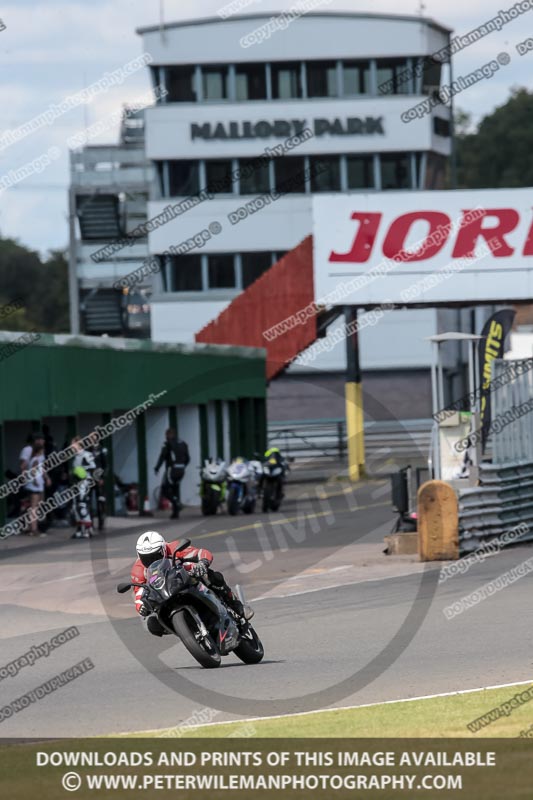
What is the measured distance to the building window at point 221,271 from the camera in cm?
6575

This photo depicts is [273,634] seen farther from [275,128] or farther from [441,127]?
[441,127]

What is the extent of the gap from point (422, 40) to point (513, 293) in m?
26.2

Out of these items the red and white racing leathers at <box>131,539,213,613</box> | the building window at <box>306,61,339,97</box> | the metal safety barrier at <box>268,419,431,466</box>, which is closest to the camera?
the red and white racing leathers at <box>131,539,213,613</box>

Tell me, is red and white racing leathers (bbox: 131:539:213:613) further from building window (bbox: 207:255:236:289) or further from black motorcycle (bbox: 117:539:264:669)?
building window (bbox: 207:255:236:289)

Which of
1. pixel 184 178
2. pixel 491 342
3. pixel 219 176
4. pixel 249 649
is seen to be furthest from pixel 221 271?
pixel 249 649

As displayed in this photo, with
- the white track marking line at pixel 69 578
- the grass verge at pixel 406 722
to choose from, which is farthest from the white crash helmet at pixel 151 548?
the white track marking line at pixel 69 578

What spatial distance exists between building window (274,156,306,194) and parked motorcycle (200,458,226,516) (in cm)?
3533

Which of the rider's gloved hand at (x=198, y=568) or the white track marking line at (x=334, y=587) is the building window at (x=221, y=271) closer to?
the white track marking line at (x=334, y=587)

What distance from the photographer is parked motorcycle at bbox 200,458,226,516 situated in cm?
3120

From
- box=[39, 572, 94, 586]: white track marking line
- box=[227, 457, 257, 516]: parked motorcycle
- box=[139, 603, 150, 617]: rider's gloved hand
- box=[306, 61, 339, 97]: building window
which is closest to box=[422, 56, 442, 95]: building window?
box=[306, 61, 339, 97]: building window

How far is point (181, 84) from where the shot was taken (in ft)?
215

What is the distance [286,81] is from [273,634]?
173 ft
